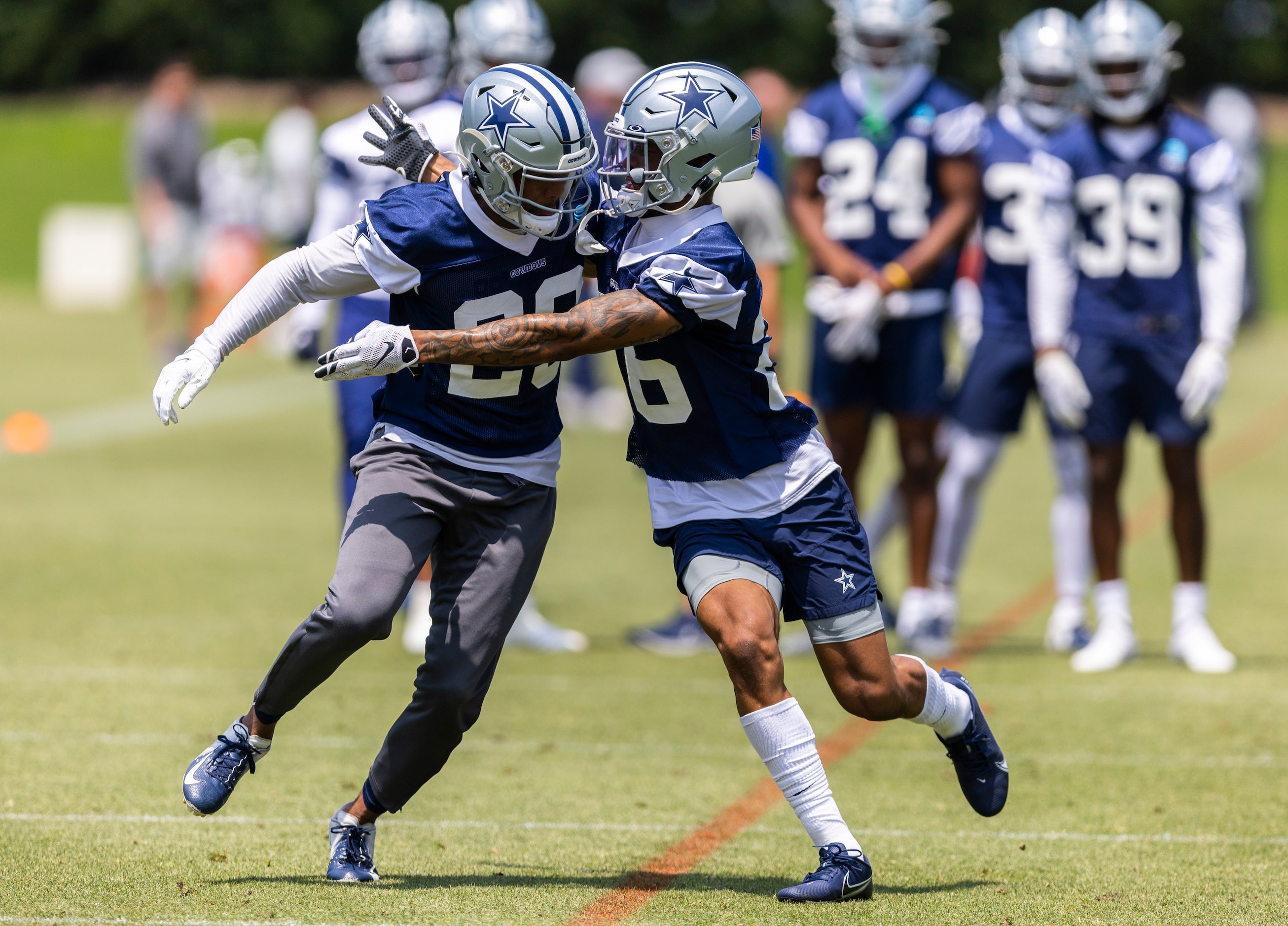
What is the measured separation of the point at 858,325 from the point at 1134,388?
3.53 ft

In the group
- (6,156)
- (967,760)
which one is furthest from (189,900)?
(6,156)

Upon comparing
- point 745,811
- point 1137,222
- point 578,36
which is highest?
point 1137,222

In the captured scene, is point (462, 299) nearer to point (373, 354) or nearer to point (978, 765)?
point (373, 354)

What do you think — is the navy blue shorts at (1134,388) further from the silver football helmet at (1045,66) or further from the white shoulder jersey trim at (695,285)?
the white shoulder jersey trim at (695,285)

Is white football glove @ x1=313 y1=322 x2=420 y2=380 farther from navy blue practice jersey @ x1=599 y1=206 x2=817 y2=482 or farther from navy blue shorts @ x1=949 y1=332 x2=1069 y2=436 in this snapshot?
navy blue shorts @ x1=949 y1=332 x2=1069 y2=436

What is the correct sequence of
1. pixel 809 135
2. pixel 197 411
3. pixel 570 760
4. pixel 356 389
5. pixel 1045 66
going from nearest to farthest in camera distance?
Result: pixel 570 760 < pixel 356 389 < pixel 809 135 < pixel 1045 66 < pixel 197 411

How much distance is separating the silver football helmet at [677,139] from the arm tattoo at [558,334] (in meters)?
0.28

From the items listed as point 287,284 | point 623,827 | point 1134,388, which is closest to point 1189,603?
point 1134,388

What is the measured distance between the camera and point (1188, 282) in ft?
22.4

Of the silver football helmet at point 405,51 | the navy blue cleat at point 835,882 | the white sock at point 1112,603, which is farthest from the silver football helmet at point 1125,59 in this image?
the navy blue cleat at point 835,882

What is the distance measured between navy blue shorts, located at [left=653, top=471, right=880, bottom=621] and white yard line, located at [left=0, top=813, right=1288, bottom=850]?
0.80 metres

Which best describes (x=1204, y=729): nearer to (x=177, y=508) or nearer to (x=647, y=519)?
(x=647, y=519)

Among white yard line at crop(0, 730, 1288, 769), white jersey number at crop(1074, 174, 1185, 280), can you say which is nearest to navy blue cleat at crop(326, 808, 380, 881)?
white yard line at crop(0, 730, 1288, 769)

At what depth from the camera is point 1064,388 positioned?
6770 millimetres
